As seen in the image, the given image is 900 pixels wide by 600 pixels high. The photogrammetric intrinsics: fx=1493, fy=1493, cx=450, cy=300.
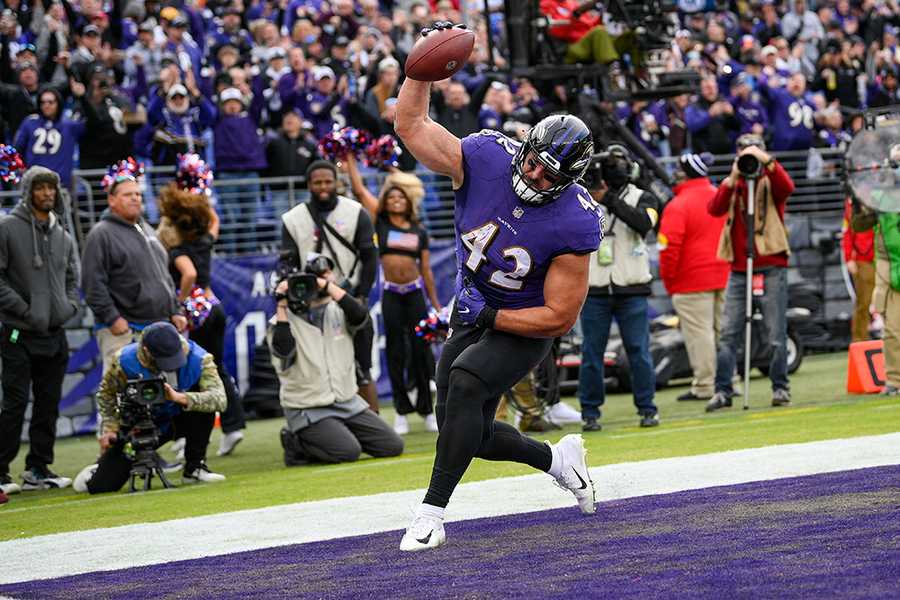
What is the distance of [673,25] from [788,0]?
10.2 meters

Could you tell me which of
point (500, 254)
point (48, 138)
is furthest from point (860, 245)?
point (500, 254)

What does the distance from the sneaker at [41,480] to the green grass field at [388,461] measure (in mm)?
240

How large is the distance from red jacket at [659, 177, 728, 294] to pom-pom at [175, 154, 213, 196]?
13.4ft

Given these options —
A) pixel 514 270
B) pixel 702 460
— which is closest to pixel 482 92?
pixel 702 460

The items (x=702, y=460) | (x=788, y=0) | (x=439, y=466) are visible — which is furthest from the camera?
(x=788, y=0)

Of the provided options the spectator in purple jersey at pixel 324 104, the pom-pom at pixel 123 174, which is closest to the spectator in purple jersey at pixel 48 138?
the spectator in purple jersey at pixel 324 104

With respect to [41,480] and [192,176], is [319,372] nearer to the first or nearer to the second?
[41,480]

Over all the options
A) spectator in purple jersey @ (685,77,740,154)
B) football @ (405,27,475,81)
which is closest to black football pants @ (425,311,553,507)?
football @ (405,27,475,81)

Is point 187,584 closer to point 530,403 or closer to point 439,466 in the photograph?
point 439,466

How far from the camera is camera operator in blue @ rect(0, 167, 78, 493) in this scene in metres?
9.79

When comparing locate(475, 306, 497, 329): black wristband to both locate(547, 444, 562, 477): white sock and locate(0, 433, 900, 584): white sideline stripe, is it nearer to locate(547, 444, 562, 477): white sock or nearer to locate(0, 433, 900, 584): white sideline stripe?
locate(547, 444, 562, 477): white sock

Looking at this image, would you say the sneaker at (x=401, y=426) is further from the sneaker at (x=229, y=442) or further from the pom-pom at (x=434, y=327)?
the sneaker at (x=229, y=442)

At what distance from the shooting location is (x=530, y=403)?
11.2 m

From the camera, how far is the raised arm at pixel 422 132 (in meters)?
6.30
